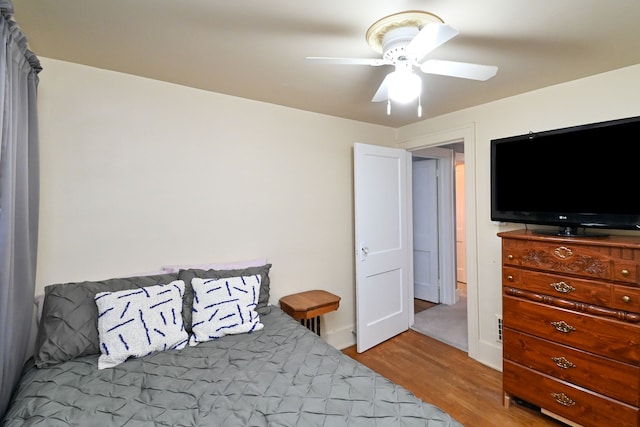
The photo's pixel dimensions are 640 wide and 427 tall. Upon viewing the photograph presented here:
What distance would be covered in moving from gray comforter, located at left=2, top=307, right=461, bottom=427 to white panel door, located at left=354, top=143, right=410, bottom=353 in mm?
1369

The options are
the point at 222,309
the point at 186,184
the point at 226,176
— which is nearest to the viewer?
the point at 222,309

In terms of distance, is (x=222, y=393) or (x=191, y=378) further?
(x=191, y=378)

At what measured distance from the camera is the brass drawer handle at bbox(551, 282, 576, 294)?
6.04 ft

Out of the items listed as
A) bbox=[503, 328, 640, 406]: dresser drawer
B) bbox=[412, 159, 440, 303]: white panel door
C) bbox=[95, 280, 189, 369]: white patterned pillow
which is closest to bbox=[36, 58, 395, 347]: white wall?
bbox=[95, 280, 189, 369]: white patterned pillow

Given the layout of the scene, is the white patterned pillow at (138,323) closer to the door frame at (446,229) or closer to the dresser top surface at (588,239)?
the dresser top surface at (588,239)

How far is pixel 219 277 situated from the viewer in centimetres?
207

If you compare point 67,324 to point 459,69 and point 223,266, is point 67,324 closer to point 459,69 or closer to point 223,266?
point 223,266

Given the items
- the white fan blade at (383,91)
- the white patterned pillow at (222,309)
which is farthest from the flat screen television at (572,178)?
the white patterned pillow at (222,309)

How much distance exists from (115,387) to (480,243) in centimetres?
280

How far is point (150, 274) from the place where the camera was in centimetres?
209

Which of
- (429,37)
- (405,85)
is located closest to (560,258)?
(405,85)

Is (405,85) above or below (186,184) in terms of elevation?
above

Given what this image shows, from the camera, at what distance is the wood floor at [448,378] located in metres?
2.05

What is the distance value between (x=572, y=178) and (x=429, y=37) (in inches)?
62.1
